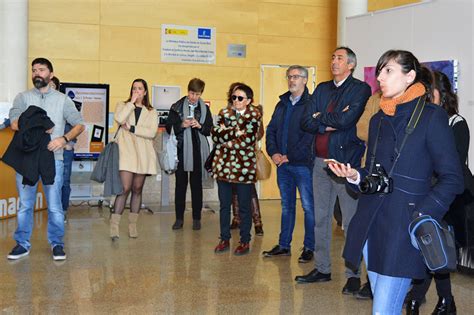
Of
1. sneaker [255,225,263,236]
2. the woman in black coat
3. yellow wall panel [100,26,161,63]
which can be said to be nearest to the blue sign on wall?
yellow wall panel [100,26,161,63]

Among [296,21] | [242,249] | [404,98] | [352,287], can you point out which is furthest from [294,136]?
[296,21]

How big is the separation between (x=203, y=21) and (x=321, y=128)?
5.81m

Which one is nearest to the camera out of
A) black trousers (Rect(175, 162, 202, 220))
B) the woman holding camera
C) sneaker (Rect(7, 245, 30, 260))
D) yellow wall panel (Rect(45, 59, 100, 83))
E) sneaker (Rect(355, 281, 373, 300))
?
the woman holding camera

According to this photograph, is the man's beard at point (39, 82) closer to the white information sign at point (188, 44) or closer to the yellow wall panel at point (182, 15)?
the yellow wall panel at point (182, 15)

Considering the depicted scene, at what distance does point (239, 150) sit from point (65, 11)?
15.6 feet

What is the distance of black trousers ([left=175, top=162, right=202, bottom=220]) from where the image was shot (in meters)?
7.72

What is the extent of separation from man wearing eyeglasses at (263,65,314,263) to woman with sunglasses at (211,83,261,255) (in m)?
0.21

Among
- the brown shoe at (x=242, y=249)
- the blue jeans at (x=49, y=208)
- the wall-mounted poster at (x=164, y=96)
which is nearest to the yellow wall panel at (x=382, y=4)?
the wall-mounted poster at (x=164, y=96)

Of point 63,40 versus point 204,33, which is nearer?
point 63,40

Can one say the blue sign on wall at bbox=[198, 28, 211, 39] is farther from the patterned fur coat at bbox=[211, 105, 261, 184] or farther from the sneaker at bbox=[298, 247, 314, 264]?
the sneaker at bbox=[298, 247, 314, 264]

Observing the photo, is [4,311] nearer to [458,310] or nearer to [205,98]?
[458,310]

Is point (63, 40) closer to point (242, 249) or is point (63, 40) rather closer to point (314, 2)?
point (314, 2)

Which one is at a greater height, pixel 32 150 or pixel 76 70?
pixel 76 70

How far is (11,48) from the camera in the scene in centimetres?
917
